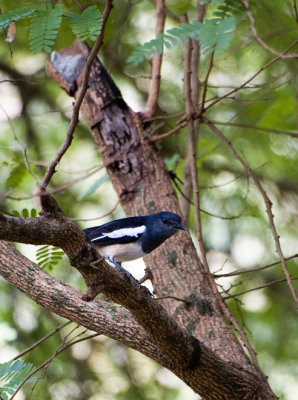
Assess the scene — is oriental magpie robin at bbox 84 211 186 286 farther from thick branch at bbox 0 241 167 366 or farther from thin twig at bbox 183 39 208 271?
thick branch at bbox 0 241 167 366

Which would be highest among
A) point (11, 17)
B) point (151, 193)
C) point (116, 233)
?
point (151, 193)

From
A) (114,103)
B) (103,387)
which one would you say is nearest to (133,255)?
(114,103)

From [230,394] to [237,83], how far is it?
4.07 meters

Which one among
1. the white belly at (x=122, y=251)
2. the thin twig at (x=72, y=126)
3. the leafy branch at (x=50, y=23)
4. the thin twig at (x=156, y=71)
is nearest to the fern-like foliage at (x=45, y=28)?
the leafy branch at (x=50, y=23)

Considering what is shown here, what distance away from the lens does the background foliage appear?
6.41m

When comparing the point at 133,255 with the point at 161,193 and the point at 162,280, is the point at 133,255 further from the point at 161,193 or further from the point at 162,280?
the point at 161,193

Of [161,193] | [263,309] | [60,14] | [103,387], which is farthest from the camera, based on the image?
[263,309]

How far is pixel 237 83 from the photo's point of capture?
7.32m

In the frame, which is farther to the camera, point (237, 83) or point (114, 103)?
point (237, 83)

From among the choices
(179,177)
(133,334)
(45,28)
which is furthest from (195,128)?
(45,28)

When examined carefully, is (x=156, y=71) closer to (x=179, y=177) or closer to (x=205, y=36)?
(x=179, y=177)

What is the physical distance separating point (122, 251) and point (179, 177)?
1.99 m

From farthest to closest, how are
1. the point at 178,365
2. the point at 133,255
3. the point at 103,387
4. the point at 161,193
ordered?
the point at 103,387
the point at 161,193
the point at 133,255
the point at 178,365

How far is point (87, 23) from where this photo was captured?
3.60 metres
